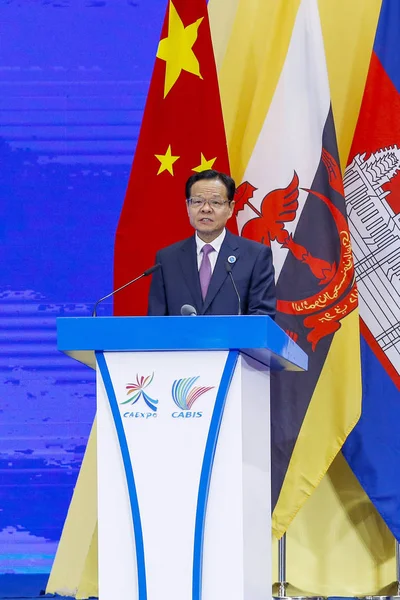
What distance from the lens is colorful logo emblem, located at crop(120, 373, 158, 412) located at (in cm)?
190

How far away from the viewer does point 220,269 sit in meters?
2.46

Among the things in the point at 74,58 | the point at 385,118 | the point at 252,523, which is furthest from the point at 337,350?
the point at 74,58

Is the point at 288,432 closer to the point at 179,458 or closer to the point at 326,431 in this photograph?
the point at 326,431

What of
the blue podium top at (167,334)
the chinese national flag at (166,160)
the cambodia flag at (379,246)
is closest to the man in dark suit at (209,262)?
the blue podium top at (167,334)

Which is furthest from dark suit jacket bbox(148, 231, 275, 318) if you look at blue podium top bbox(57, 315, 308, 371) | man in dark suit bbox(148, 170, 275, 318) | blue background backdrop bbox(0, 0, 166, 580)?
blue background backdrop bbox(0, 0, 166, 580)

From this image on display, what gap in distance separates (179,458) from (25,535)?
198 cm

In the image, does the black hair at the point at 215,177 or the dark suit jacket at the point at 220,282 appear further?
the black hair at the point at 215,177

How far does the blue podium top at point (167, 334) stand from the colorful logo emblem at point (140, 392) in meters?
0.07

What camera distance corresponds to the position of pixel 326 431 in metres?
3.21

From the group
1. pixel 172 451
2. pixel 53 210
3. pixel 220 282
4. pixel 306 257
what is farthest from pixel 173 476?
pixel 53 210

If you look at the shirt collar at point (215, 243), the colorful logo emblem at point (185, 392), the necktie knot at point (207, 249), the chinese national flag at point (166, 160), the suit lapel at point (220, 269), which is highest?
the chinese national flag at point (166, 160)

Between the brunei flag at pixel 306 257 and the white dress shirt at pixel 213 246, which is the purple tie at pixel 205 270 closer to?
the white dress shirt at pixel 213 246

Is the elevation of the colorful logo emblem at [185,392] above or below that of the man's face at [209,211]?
below

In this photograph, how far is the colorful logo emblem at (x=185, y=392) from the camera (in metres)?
1.89
